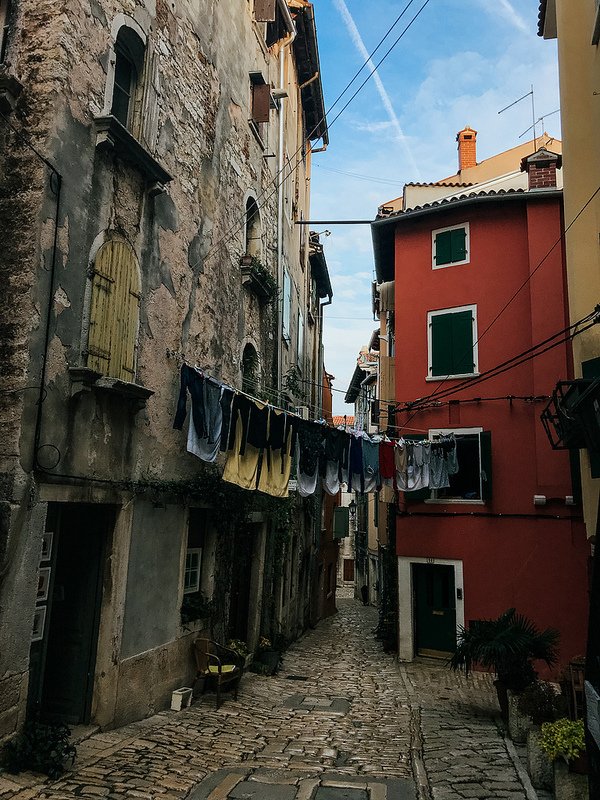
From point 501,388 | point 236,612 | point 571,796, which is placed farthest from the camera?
point 501,388

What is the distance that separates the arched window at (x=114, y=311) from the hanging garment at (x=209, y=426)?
1.23 m

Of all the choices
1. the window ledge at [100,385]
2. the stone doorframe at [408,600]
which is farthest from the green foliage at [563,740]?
the stone doorframe at [408,600]

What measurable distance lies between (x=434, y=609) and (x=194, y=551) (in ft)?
25.1

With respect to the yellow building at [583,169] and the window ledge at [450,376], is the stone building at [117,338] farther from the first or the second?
the yellow building at [583,169]

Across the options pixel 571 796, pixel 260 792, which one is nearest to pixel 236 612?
pixel 260 792

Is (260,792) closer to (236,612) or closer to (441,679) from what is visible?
(236,612)

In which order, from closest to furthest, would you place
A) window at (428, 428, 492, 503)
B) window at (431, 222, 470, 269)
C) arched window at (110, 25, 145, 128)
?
arched window at (110, 25, 145, 128)
window at (428, 428, 492, 503)
window at (431, 222, 470, 269)

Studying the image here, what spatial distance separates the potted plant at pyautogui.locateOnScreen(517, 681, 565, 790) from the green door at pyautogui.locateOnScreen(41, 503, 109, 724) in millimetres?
5228

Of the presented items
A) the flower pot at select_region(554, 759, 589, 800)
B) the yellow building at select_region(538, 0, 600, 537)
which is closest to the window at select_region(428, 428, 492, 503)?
the yellow building at select_region(538, 0, 600, 537)

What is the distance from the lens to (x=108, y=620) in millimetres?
8078

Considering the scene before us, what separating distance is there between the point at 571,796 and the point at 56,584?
20.6 feet

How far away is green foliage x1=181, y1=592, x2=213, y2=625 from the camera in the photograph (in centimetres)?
1036

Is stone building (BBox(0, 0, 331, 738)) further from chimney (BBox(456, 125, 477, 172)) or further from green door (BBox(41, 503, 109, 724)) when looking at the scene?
chimney (BBox(456, 125, 477, 172))

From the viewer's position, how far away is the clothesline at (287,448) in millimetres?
9500
